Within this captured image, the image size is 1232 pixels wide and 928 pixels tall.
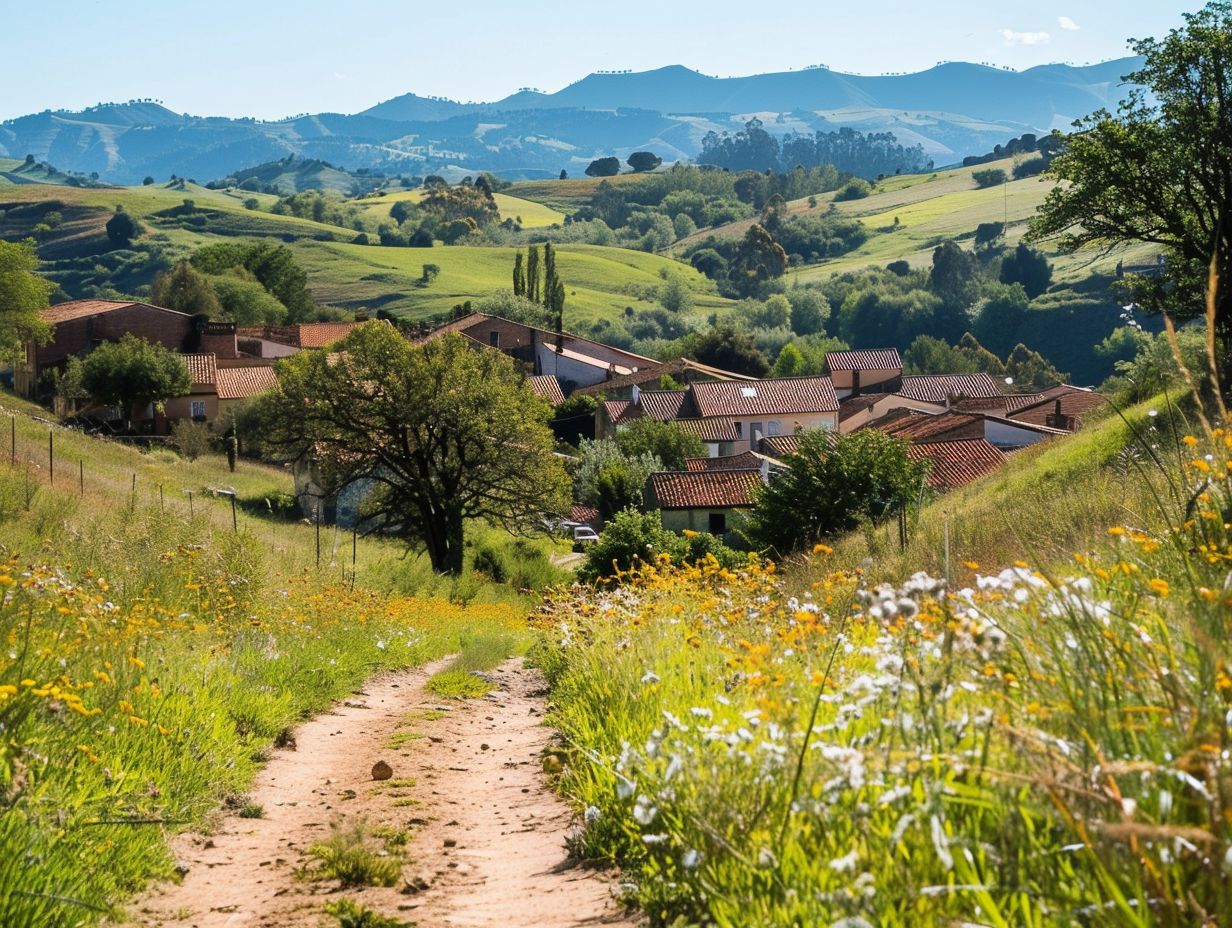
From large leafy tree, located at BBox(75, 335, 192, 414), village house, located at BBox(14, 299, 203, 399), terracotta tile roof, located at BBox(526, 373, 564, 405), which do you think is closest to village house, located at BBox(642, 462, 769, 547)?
large leafy tree, located at BBox(75, 335, 192, 414)

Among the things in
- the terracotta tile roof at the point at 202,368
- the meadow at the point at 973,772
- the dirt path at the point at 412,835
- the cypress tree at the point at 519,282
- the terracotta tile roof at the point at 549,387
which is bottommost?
the terracotta tile roof at the point at 549,387

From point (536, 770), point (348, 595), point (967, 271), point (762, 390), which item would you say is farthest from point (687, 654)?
point (967, 271)

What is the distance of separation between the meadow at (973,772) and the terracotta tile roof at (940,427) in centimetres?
5235

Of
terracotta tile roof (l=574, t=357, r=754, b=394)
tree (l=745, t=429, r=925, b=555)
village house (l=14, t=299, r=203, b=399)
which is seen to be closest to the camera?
tree (l=745, t=429, r=925, b=555)

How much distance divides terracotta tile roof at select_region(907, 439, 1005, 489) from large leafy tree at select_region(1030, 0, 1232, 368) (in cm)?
1400

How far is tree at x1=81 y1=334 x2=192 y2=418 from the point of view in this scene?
7512cm

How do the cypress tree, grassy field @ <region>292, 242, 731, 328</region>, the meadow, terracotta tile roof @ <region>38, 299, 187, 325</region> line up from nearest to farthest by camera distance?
the meadow < terracotta tile roof @ <region>38, 299, 187, 325</region> < the cypress tree < grassy field @ <region>292, 242, 731, 328</region>

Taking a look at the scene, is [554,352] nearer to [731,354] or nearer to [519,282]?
[731,354]

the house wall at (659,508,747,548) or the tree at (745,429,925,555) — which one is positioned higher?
the tree at (745,429,925,555)

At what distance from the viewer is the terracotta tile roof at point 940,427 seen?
60088mm

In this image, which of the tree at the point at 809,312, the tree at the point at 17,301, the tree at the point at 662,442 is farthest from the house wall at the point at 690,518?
the tree at the point at 809,312

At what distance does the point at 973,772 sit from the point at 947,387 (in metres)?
98.5

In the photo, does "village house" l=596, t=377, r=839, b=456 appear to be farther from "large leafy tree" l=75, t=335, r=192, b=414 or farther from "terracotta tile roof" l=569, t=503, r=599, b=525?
"large leafy tree" l=75, t=335, r=192, b=414

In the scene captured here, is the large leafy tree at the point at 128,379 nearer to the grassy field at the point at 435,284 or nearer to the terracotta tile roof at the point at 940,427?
the terracotta tile roof at the point at 940,427
